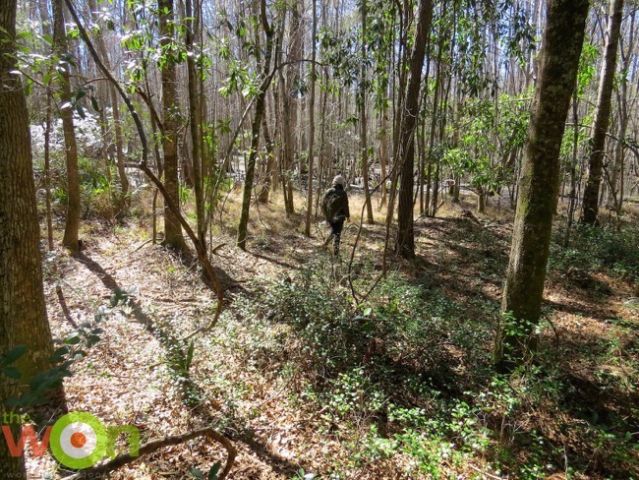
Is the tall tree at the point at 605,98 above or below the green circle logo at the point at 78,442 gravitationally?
above

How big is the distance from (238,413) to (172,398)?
712mm

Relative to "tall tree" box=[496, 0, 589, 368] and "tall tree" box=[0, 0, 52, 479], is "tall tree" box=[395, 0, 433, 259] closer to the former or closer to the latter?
"tall tree" box=[496, 0, 589, 368]

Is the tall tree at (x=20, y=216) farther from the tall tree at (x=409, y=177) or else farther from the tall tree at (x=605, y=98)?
the tall tree at (x=605, y=98)

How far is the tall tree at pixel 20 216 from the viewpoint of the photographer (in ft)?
8.75

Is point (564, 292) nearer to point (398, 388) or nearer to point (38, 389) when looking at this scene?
point (398, 388)

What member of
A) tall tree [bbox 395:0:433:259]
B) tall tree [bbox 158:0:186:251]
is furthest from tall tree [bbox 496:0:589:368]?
tall tree [bbox 158:0:186:251]

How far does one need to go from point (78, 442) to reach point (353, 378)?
93.5 inches

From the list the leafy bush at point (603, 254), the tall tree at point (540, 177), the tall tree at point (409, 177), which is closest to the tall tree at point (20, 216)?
the tall tree at point (540, 177)

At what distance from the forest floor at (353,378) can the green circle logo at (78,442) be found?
0.78ft

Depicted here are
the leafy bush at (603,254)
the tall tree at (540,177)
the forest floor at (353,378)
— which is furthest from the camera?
the leafy bush at (603,254)

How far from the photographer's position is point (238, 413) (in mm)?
3807

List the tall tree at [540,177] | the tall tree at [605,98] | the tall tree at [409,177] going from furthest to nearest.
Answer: the tall tree at [605,98] < the tall tree at [409,177] < the tall tree at [540,177]

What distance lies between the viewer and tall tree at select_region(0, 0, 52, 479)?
8.75 feet

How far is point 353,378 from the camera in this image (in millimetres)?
3971
